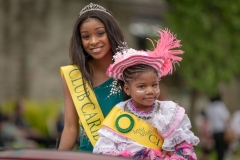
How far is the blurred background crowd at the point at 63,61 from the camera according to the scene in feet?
45.5

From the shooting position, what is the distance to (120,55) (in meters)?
4.91

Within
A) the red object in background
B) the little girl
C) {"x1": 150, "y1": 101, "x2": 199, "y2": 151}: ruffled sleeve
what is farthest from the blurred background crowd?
the red object in background

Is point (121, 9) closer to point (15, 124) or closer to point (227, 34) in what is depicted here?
point (227, 34)

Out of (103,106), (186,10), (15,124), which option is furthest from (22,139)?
(103,106)

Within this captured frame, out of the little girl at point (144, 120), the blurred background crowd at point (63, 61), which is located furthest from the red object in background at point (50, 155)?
the blurred background crowd at point (63, 61)

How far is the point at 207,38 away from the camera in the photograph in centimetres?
1588

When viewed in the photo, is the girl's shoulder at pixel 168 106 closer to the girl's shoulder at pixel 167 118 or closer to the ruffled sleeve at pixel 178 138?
the girl's shoulder at pixel 167 118

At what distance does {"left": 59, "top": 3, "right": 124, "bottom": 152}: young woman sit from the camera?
17.1ft

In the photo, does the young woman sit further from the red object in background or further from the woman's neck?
the red object in background

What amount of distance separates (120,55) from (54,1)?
13.4 metres

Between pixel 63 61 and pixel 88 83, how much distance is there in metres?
12.8

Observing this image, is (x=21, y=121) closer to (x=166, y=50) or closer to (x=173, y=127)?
(x=166, y=50)

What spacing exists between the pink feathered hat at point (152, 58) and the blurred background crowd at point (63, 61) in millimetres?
7285

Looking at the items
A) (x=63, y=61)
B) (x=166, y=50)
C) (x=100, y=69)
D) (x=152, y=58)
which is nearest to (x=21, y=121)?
(x=63, y=61)
